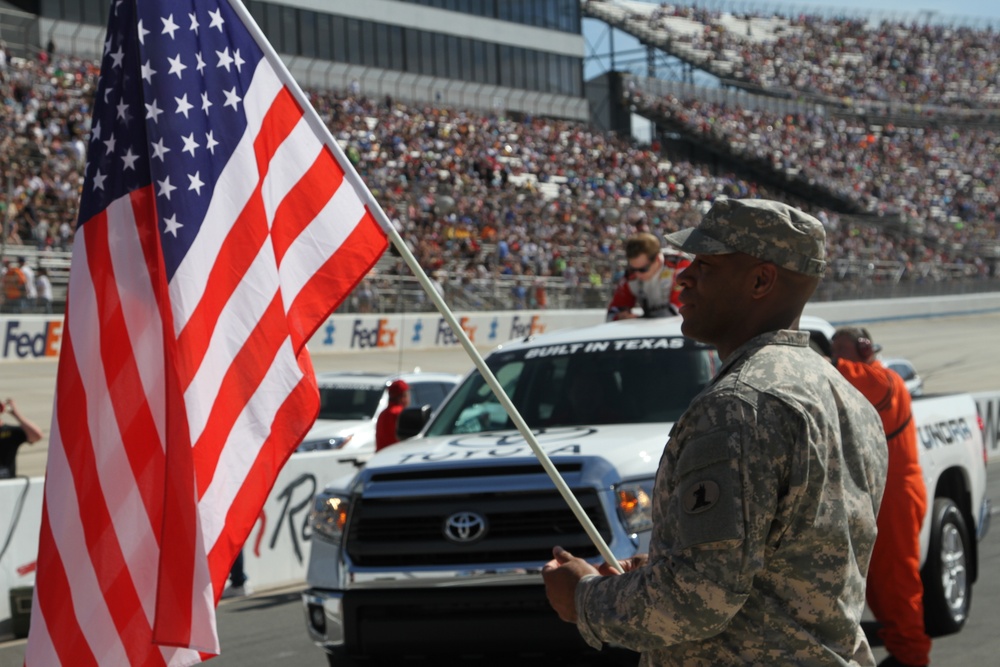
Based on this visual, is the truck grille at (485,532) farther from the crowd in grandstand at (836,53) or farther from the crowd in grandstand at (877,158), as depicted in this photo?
the crowd in grandstand at (836,53)

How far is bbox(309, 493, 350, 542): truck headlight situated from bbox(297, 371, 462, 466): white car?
7.36m

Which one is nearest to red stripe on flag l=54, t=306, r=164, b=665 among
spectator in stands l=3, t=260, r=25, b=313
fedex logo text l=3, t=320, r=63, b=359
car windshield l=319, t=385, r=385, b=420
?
car windshield l=319, t=385, r=385, b=420

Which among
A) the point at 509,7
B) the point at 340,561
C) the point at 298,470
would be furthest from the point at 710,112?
the point at 340,561

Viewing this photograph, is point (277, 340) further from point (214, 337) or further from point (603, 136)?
point (603, 136)

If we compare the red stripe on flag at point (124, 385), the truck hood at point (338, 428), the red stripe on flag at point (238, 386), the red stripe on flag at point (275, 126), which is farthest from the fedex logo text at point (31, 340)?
the red stripe on flag at point (238, 386)

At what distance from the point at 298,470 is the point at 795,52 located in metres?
66.2

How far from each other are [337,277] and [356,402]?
11623mm

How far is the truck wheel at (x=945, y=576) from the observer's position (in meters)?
7.62

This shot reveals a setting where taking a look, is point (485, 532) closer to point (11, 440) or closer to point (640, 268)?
point (640, 268)

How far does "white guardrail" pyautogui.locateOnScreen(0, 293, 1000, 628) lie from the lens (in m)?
9.13

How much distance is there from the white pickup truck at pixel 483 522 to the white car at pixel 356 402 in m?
7.18

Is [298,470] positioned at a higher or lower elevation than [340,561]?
lower

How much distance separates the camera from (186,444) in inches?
139

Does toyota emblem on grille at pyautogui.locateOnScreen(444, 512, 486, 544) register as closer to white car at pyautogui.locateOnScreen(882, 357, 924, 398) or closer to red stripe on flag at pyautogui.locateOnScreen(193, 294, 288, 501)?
red stripe on flag at pyautogui.locateOnScreen(193, 294, 288, 501)
